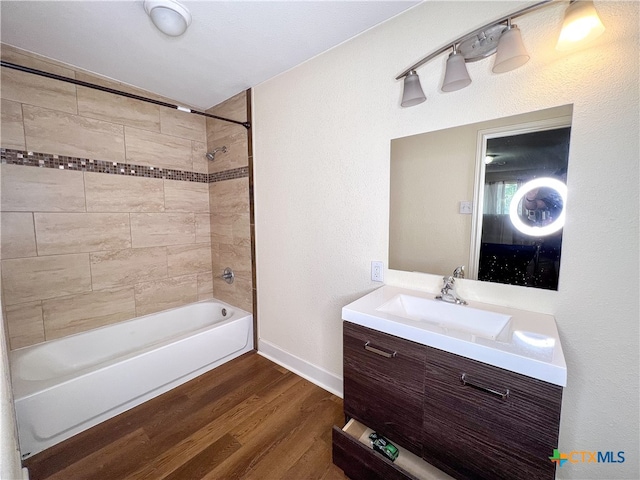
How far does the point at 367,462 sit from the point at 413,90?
177cm

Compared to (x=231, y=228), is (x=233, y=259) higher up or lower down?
lower down

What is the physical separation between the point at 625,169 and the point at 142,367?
2698 millimetres

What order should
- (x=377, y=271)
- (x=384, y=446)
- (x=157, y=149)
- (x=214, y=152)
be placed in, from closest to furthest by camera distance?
(x=384, y=446) < (x=377, y=271) < (x=157, y=149) < (x=214, y=152)

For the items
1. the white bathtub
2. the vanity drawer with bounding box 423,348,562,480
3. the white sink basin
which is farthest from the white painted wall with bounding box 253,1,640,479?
the white bathtub

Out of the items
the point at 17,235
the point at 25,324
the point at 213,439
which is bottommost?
the point at 213,439

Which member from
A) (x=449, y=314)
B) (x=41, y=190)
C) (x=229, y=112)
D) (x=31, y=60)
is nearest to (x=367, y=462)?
(x=449, y=314)

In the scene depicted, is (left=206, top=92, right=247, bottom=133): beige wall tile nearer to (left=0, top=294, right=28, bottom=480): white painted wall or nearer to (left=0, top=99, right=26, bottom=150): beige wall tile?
(left=0, top=99, right=26, bottom=150): beige wall tile

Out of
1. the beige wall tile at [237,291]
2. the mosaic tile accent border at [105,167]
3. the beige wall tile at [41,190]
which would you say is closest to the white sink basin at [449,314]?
the beige wall tile at [237,291]

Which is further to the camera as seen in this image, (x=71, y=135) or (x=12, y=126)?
(x=71, y=135)

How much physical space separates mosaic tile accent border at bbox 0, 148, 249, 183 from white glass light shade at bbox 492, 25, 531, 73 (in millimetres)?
1898

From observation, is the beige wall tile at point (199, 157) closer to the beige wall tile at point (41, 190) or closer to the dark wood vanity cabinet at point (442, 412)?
the beige wall tile at point (41, 190)

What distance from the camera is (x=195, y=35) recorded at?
156 cm

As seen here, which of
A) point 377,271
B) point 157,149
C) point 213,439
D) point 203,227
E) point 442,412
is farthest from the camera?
point 203,227

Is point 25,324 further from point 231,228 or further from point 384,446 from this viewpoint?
point 384,446
